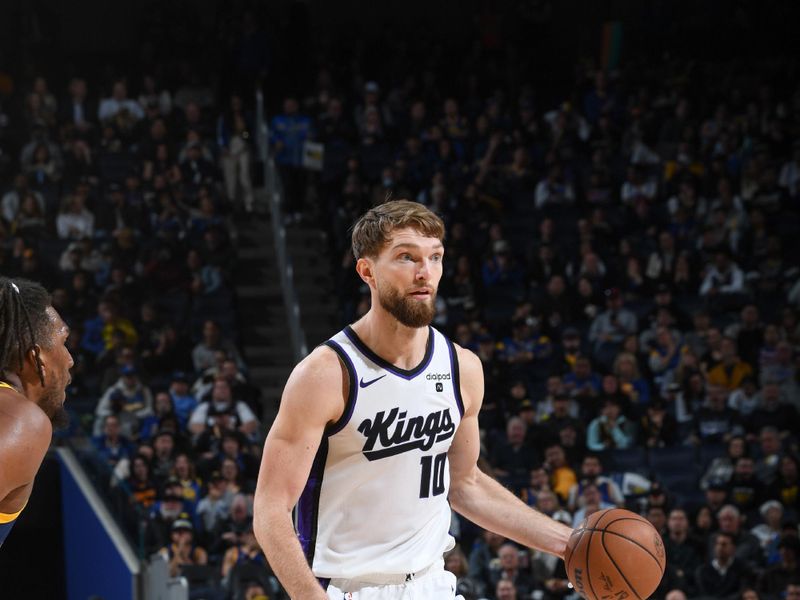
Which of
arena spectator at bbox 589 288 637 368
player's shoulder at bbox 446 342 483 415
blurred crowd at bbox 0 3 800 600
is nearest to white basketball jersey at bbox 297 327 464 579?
player's shoulder at bbox 446 342 483 415

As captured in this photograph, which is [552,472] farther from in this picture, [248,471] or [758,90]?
[758,90]

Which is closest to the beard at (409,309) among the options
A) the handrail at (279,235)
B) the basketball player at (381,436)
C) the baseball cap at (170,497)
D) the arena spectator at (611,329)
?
the basketball player at (381,436)

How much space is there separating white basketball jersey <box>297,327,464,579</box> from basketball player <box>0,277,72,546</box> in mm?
1104

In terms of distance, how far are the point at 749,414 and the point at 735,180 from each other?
4.35 m

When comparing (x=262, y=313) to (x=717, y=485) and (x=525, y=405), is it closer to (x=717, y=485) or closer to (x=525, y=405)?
(x=525, y=405)

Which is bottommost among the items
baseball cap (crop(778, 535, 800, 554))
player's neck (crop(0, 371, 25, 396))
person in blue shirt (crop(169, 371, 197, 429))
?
baseball cap (crop(778, 535, 800, 554))

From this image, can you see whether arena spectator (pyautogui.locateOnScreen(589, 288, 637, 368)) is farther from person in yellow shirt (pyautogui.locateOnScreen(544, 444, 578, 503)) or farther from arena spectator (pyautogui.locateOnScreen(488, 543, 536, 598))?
arena spectator (pyautogui.locateOnScreen(488, 543, 536, 598))

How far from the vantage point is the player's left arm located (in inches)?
184

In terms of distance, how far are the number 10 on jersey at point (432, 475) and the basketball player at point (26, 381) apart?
1378mm

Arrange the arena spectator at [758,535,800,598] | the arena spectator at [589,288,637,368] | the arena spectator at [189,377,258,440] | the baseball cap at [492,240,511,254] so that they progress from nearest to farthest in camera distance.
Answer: the arena spectator at [758,535,800,598] < the arena spectator at [189,377,258,440] < the arena spectator at [589,288,637,368] < the baseball cap at [492,240,511,254]

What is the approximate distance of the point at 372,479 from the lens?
452 centimetres

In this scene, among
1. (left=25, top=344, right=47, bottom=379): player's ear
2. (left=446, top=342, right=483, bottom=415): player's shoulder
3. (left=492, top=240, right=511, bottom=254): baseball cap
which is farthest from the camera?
(left=492, top=240, right=511, bottom=254): baseball cap

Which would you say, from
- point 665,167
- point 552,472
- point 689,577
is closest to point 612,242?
point 665,167

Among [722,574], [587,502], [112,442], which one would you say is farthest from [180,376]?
[722,574]
